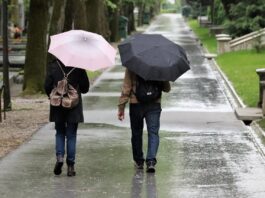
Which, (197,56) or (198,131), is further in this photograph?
(197,56)

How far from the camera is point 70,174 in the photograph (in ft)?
29.1

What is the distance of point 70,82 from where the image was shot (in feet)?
28.4

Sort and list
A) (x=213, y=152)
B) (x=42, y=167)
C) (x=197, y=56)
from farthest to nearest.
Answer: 1. (x=197, y=56)
2. (x=213, y=152)
3. (x=42, y=167)

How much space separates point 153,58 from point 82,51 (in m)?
0.89

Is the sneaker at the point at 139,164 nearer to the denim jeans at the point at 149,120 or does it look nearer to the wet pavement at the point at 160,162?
the wet pavement at the point at 160,162

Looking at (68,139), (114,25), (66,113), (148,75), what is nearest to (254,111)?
(148,75)

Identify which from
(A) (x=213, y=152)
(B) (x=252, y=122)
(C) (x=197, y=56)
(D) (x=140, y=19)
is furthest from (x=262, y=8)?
(D) (x=140, y=19)

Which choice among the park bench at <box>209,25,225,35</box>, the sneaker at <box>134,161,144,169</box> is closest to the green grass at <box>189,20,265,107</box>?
the sneaker at <box>134,161,144,169</box>

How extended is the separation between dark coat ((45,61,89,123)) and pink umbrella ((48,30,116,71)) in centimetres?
22

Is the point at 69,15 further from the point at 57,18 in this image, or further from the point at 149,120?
the point at 149,120

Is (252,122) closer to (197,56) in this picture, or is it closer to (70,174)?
(70,174)

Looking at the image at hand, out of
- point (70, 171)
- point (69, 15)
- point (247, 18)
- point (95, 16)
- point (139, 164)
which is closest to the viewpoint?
point (70, 171)

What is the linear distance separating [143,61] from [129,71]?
9.3 inches

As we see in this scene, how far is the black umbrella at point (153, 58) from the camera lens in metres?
8.70
